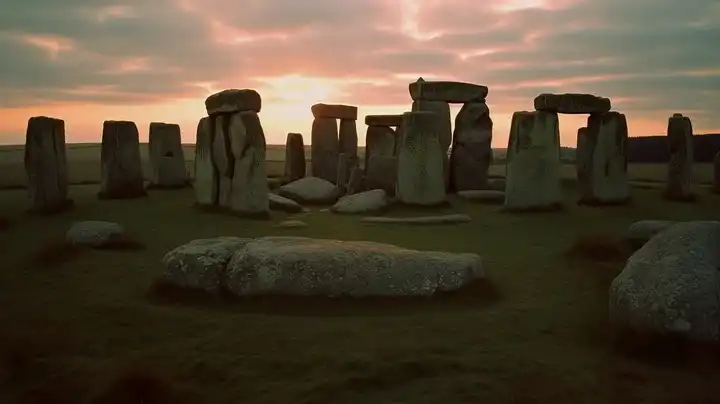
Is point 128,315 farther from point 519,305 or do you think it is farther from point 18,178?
point 18,178

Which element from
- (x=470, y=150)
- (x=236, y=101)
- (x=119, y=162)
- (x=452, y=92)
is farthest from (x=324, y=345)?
(x=452, y=92)

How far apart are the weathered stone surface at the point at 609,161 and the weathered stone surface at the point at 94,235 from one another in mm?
9331

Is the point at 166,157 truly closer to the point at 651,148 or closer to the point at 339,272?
the point at 339,272

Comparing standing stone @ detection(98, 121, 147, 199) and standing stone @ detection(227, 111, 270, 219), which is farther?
standing stone @ detection(98, 121, 147, 199)

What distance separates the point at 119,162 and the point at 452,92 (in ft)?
25.6

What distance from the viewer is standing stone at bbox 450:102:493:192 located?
15859 mm

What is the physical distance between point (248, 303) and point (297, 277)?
1.63 feet

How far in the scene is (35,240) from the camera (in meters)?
9.62

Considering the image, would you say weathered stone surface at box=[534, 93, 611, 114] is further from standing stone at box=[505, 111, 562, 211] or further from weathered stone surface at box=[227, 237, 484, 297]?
weathered stone surface at box=[227, 237, 484, 297]

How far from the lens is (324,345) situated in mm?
4980

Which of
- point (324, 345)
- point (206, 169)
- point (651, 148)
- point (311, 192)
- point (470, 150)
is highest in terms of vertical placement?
point (651, 148)

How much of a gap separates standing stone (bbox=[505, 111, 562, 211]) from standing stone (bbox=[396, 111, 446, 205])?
1.45 m

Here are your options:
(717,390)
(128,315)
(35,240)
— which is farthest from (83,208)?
(717,390)

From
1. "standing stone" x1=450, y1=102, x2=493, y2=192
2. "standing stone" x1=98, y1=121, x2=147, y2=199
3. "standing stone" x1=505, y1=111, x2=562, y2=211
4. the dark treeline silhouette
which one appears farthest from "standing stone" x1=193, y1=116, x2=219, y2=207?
the dark treeline silhouette
